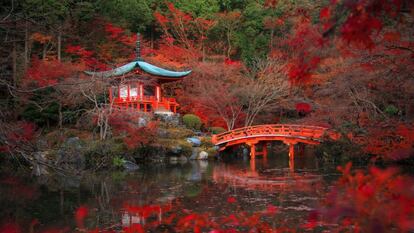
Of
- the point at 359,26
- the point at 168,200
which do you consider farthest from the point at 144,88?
the point at 359,26

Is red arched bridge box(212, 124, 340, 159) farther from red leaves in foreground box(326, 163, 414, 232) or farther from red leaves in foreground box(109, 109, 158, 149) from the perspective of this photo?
red leaves in foreground box(326, 163, 414, 232)

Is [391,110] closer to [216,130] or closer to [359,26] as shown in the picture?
[216,130]

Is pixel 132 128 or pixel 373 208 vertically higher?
pixel 132 128

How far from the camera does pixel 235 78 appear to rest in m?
27.7

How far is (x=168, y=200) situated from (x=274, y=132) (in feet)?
39.3

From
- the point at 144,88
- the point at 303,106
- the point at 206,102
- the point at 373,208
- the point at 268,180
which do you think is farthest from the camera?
the point at 144,88

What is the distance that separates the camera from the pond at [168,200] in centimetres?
809

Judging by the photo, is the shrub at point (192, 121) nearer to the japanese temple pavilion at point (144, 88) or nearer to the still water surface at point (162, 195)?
the japanese temple pavilion at point (144, 88)

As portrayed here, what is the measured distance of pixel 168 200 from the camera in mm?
10586

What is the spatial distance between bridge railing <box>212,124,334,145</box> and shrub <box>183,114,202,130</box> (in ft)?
8.93

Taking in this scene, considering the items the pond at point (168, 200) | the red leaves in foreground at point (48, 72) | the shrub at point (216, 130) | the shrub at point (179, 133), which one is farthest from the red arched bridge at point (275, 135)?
the red leaves in foreground at point (48, 72)

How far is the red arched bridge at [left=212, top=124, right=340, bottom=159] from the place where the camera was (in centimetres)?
2031

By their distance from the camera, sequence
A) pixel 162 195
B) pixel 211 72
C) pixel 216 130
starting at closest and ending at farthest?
pixel 162 195, pixel 216 130, pixel 211 72

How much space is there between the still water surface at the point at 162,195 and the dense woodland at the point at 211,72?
1681mm
